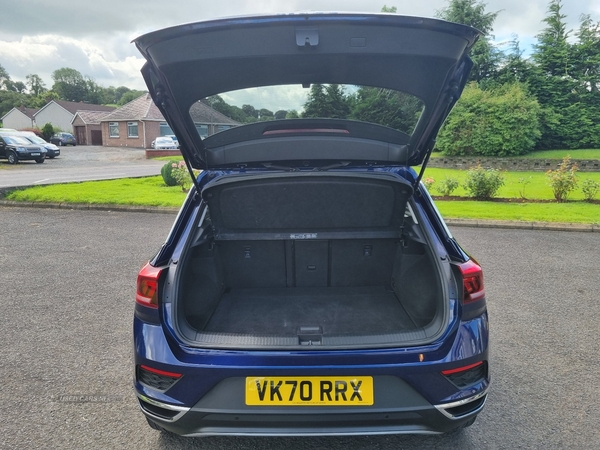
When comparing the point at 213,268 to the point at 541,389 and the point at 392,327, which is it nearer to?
the point at 392,327

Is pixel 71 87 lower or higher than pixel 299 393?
higher

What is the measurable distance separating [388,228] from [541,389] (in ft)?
4.55

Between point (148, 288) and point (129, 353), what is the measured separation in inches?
57.1

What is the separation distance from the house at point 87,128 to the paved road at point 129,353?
158 ft

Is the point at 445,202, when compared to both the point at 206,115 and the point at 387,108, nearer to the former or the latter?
the point at 387,108

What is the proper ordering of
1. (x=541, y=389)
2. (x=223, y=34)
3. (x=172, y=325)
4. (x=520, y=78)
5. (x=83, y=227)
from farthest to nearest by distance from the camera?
(x=520, y=78) < (x=83, y=227) < (x=541, y=389) < (x=172, y=325) < (x=223, y=34)

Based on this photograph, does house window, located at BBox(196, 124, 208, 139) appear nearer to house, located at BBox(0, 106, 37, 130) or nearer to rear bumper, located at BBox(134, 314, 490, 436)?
rear bumper, located at BBox(134, 314, 490, 436)

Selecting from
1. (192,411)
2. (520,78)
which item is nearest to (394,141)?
(192,411)

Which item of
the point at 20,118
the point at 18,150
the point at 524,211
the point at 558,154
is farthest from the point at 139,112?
the point at 524,211

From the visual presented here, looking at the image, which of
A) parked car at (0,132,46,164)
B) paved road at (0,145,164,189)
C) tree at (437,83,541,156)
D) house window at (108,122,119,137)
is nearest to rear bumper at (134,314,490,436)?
paved road at (0,145,164,189)

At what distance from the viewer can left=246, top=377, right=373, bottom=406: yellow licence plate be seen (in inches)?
70.4

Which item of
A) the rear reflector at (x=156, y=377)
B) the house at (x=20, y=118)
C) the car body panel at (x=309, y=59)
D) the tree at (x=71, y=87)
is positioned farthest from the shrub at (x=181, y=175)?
the tree at (x=71, y=87)

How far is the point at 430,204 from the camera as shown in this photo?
94.3 inches

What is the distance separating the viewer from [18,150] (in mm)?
21766
